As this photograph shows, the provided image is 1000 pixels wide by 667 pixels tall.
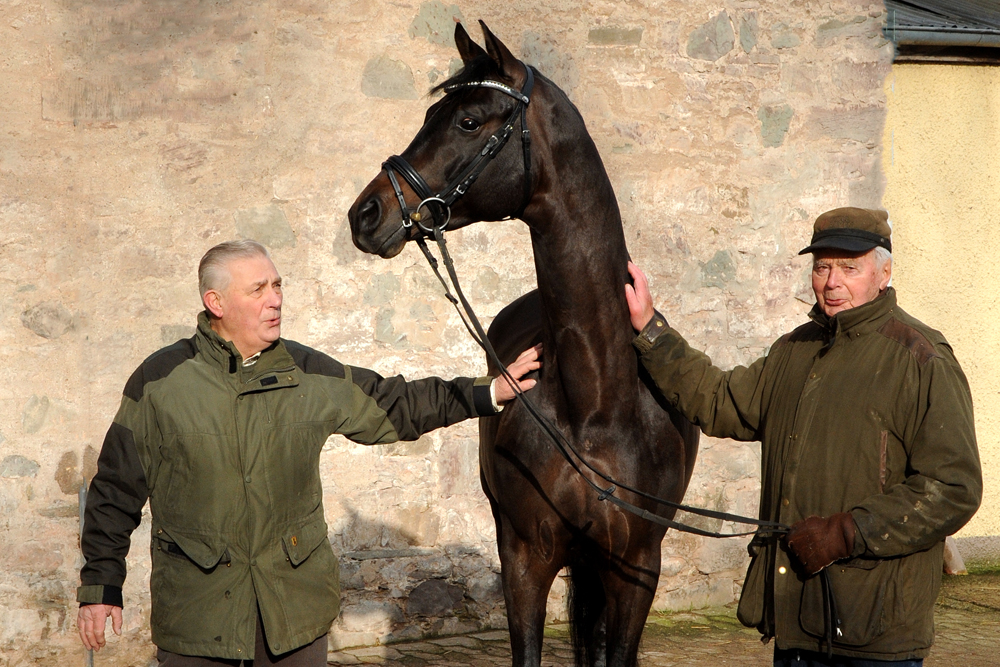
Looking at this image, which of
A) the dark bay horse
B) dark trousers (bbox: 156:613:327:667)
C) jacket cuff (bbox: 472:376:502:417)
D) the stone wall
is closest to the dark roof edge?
the stone wall

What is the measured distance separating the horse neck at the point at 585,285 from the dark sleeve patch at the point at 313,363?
0.63 m

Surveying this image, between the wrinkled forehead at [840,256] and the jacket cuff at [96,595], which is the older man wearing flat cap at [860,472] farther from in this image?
the jacket cuff at [96,595]

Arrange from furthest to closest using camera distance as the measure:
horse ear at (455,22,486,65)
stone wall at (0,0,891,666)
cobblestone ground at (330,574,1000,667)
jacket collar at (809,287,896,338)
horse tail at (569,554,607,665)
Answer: cobblestone ground at (330,574,1000,667) < stone wall at (0,0,891,666) < horse tail at (569,554,607,665) < horse ear at (455,22,486,65) < jacket collar at (809,287,896,338)

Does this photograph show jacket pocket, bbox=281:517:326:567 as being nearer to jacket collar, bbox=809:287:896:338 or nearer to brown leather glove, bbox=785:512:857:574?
brown leather glove, bbox=785:512:857:574

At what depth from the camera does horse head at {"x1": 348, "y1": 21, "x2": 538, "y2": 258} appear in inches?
103

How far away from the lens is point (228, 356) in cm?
240

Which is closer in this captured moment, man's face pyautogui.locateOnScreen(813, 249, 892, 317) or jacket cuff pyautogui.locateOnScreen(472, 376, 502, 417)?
man's face pyautogui.locateOnScreen(813, 249, 892, 317)

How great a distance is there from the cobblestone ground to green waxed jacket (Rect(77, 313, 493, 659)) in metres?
2.35

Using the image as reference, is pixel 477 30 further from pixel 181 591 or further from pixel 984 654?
pixel 984 654

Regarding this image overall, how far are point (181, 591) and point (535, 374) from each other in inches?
46.4

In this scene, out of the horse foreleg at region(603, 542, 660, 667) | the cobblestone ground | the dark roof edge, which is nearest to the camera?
the horse foreleg at region(603, 542, 660, 667)

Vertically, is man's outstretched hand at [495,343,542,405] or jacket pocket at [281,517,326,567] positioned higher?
man's outstretched hand at [495,343,542,405]

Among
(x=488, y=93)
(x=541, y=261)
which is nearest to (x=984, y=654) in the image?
(x=541, y=261)

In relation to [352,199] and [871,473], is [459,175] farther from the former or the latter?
[352,199]
